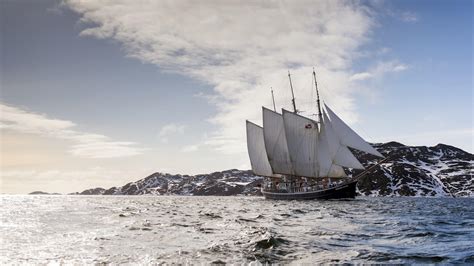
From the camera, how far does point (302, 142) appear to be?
130 metres

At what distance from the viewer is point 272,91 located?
537ft

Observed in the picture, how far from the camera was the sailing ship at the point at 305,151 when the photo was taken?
120000 millimetres

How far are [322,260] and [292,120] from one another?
4450 inches

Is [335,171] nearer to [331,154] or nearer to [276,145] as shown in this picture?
[331,154]

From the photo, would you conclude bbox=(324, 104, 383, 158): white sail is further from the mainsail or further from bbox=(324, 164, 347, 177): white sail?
bbox=(324, 164, 347, 177): white sail

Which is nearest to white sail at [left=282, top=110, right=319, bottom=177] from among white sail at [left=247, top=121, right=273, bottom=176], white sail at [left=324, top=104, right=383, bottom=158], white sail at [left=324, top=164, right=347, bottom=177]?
white sail at [left=324, top=164, right=347, bottom=177]

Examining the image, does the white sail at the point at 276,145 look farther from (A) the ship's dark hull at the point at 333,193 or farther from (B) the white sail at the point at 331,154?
(B) the white sail at the point at 331,154

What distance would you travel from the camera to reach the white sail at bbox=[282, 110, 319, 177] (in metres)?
130

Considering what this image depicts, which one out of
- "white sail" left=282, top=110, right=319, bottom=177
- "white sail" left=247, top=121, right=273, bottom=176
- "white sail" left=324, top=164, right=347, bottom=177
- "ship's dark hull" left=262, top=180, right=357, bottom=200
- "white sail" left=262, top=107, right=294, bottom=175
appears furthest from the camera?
"white sail" left=247, top=121, right=273, bottom=176

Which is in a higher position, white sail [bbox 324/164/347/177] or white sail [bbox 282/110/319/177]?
white sail [bbox 282/110/319/177]

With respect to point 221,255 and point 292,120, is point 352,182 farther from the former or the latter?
point 221,255

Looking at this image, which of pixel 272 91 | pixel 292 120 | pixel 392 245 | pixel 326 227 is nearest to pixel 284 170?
pixel 292 120

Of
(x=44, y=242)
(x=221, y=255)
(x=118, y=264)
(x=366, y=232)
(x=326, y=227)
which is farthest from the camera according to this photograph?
(x=326, y=227)

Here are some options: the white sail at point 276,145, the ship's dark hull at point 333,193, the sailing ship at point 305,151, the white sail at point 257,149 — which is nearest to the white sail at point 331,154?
the sailing ship at point 305,151
